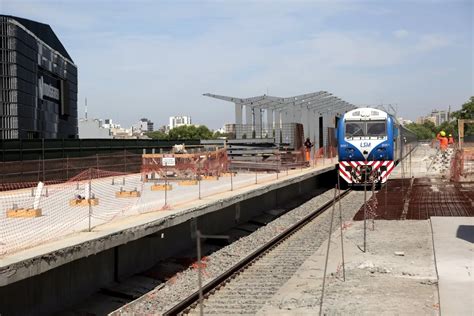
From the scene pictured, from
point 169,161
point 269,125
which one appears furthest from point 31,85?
point 169,161

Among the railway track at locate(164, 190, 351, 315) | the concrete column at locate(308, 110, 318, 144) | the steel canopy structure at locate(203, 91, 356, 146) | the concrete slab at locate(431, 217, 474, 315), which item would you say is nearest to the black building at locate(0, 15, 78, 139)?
the steel canopy structure at locate(203, 91, 356, 146)

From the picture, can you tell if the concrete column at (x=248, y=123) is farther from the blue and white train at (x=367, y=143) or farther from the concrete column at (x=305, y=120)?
the blue and white train at (x=367, y=143)

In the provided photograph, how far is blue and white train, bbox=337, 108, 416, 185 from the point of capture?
87.7ft

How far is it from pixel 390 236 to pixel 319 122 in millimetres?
36445

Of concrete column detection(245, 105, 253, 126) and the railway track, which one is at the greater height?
concrete column detection(245, 105, 253, 126)

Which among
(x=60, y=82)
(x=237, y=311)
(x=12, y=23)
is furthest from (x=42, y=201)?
(x=60, y=82)

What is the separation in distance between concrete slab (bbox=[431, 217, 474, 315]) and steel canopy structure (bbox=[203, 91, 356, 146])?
2529 centimetres

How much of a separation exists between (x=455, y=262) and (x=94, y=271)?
649cm

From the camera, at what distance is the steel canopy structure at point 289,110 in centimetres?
4175

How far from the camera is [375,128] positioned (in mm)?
26953

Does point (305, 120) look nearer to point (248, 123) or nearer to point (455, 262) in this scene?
point (248, 123)

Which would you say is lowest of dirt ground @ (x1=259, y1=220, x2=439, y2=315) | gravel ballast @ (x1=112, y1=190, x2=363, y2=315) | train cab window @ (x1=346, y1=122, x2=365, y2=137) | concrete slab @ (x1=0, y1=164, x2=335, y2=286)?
gravel ballast @ (x1=112, y1=190, x2=363, y2=315)

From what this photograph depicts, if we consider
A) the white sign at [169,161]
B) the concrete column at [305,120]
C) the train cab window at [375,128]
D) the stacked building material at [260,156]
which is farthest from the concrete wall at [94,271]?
the concrete column at [305,120]

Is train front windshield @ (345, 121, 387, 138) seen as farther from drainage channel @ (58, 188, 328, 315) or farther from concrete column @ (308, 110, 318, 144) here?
concrete column @ (308, 110, 318, 144)
